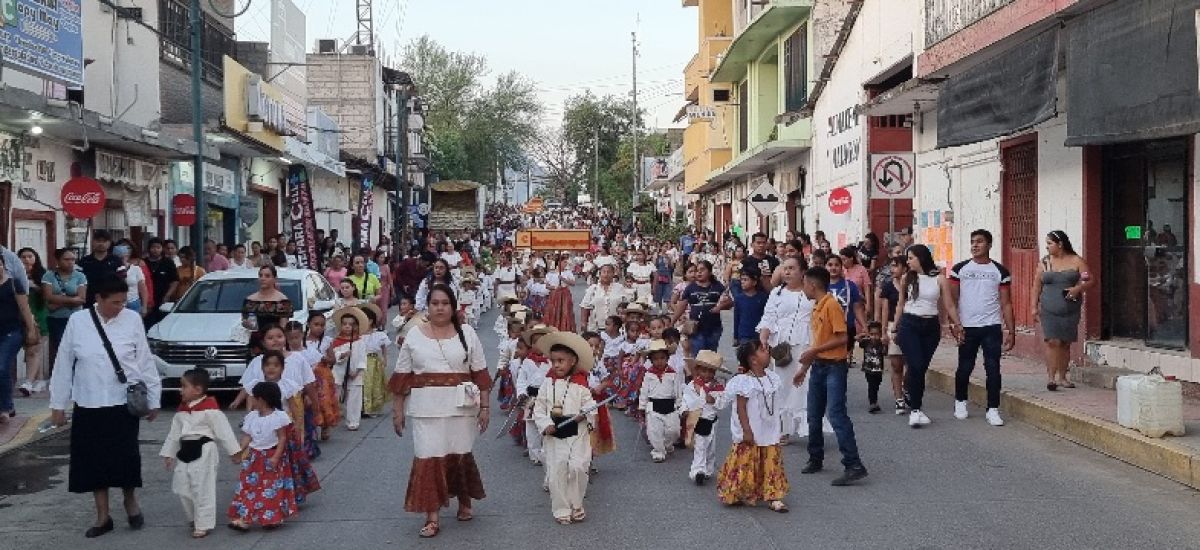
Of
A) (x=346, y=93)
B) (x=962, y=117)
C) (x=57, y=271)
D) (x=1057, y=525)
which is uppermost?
(x=346, y=93)

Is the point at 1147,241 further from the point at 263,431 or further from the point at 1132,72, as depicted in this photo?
the point at 263,431

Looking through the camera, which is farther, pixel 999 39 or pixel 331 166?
pixel 331 166

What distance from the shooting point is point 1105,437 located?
10.9m

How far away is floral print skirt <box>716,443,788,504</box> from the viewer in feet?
28.7

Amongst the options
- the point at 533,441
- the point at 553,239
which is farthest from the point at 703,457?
the point at 553,239

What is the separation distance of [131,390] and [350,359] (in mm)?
4806

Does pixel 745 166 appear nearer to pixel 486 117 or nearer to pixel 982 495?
pixel 982 495

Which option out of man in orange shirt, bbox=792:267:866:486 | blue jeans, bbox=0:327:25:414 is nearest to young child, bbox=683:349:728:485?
man in orange shirt, bbox=792:267:866:486

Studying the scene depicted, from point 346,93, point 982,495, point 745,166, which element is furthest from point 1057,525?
point 346,93

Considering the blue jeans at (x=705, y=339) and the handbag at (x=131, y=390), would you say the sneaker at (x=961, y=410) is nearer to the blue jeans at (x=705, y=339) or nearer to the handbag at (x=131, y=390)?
the blue jeans at (x=705, y=339)

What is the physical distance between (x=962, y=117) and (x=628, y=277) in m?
5.09

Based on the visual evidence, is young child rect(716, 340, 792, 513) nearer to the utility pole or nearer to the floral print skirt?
the floral print skirt

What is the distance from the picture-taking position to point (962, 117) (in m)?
17.4

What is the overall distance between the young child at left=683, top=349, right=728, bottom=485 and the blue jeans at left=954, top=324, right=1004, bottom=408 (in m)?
3.14
